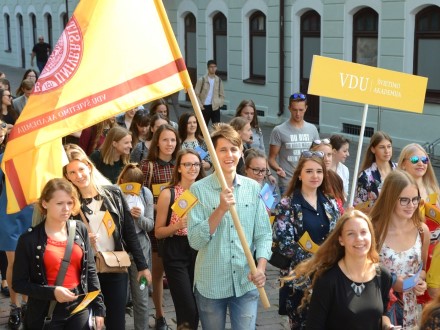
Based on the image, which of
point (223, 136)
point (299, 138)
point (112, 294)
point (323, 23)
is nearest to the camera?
point (223, 136)

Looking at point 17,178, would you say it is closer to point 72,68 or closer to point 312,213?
point 72,68

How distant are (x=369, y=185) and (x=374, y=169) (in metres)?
0.24

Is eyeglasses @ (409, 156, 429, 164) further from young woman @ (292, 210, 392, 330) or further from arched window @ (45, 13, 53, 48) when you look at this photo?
arched window @ (45, 13, 53, 48)

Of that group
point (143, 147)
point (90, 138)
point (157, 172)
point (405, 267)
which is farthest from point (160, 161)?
point (405, 267)

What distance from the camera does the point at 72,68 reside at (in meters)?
4.72

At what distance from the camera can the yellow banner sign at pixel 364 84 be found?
280 inches

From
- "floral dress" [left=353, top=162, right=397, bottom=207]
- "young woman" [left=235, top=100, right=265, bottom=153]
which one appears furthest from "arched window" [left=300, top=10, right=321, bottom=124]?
"floral dress" [left=353, top=162, right=397, bottom=207]

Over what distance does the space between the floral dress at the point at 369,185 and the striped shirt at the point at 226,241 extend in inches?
87.4

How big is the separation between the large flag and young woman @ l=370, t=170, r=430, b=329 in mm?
1602

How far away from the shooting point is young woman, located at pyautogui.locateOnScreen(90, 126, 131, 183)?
7.49 metres

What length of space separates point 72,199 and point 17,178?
15.9 inches

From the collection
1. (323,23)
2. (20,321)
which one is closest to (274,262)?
(20,321)

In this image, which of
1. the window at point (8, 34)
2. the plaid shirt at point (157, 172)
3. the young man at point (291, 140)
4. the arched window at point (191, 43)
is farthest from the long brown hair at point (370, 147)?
the window at point (8, 34)

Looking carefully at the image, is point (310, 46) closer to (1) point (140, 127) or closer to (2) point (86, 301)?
(1) point (140, 127)
